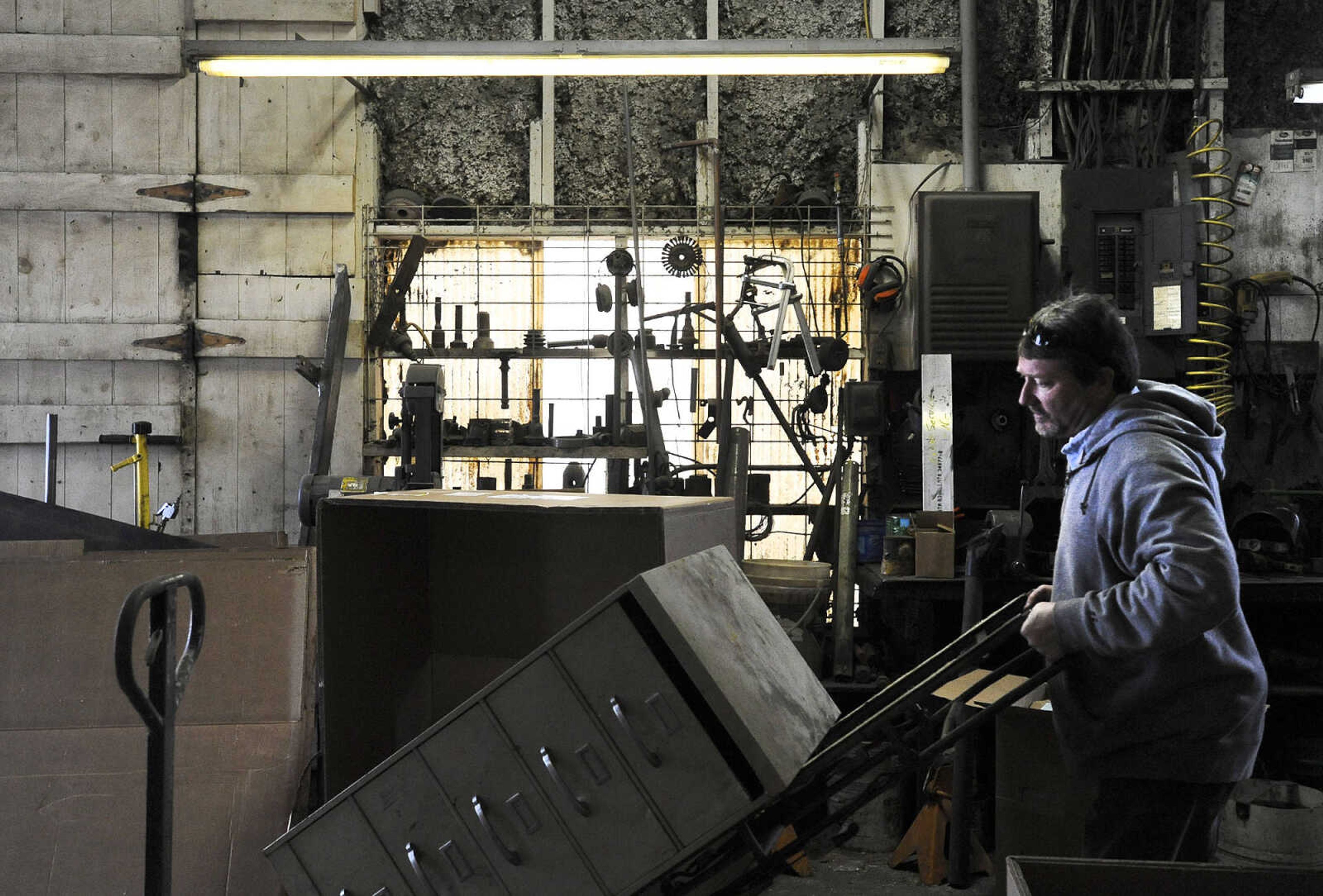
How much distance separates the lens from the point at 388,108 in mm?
4293

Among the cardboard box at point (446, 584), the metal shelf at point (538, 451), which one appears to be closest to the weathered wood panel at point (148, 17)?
the metal shelf at point (538, 451)

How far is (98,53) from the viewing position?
4047mm

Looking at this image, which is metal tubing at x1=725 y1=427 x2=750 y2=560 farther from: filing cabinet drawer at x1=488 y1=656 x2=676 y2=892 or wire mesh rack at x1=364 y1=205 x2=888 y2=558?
filing cabinet drawer at x1=488 y1=656 x2=676 y2=892

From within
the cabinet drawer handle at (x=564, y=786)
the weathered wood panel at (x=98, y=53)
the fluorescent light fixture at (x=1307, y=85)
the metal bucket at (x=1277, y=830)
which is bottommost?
the metal bucket at (x=1277, y=830)

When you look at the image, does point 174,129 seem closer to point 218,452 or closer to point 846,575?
point 218,452

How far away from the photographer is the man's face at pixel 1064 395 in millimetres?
1705

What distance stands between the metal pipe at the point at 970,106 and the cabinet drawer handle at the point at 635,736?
321 cm

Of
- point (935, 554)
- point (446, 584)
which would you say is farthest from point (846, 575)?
point (446, 584)

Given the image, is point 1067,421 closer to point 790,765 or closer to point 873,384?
point 790,765

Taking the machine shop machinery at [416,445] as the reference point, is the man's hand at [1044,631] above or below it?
below

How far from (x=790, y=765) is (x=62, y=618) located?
203 centimetres

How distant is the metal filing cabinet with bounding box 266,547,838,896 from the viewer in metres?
1.16

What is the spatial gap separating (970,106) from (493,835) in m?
3.52

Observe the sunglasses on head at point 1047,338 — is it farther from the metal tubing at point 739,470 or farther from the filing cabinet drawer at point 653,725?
the metal tubing at point 739,470
